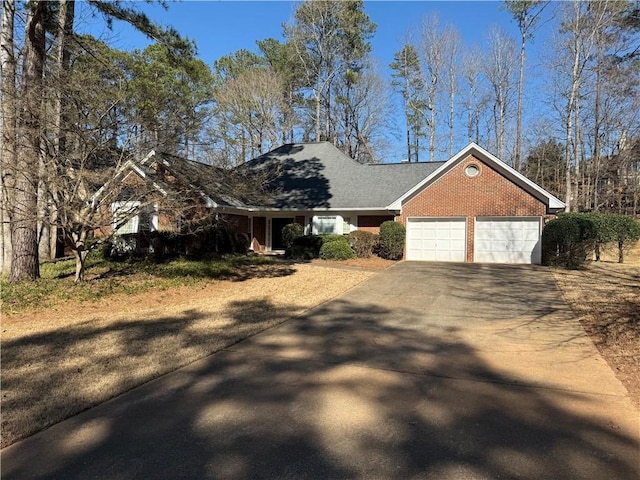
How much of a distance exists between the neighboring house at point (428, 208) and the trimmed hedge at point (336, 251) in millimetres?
2459

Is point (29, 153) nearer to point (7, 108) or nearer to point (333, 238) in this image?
point (7, 108)

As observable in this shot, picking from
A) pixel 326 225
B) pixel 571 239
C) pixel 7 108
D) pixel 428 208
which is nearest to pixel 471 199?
pixel 428 208

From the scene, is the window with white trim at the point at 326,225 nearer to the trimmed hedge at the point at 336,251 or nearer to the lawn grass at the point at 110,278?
the trimmed hedge at the point at 336,251

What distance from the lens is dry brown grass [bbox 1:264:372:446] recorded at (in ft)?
15.0

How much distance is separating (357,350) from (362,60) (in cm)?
3322

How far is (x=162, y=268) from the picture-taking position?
1419cm

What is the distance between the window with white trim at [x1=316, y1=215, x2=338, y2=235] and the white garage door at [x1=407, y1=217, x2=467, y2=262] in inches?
138

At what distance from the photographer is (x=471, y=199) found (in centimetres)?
1911

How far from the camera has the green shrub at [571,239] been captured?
51.6 feet

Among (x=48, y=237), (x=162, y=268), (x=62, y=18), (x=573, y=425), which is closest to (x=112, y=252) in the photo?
(x=48, y=237)

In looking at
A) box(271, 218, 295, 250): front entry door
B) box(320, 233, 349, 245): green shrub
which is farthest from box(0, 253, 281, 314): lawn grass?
box(271, 218, 295, 250): front entry door

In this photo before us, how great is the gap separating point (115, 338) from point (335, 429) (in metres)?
4.44

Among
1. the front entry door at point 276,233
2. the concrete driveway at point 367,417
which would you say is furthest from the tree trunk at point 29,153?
the front entry door at point 276,233

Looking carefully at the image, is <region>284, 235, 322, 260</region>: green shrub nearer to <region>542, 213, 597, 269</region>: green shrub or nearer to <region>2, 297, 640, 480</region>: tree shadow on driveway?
<region>542, 213, 597, 269</region>: green shrub
